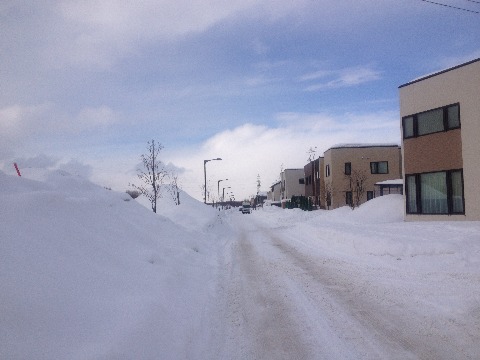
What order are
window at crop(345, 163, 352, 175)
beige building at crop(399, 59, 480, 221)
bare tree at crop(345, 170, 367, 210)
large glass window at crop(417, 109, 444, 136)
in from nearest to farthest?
beige building at crop(399, 59, 480, 221), large glass window at crop(417, 109, 444, 136), bare tree at crop(345, 170, 367, 210), window at crop(345, 163, 352, 175)

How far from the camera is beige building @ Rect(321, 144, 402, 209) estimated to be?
4594 centimetres

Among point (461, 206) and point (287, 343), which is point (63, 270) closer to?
point (287, 343)

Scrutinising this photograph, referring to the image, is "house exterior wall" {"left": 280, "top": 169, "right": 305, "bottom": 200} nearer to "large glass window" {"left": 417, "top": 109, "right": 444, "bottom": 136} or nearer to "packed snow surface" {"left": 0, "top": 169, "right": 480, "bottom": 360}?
"large glass window" {"left": 417, "top": 109, "right": 444, "bottom": 136}

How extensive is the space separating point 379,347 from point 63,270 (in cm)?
464

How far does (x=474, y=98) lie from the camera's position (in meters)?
15.0

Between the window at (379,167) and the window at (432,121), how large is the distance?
2937 centimetres

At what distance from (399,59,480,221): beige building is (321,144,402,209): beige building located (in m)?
28.1

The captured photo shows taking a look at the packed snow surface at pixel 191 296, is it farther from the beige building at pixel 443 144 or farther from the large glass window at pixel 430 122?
the large glass window at pixel 430 122

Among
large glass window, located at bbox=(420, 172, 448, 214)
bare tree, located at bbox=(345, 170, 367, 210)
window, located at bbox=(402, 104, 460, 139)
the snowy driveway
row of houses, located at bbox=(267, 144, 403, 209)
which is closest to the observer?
the snowy driveway

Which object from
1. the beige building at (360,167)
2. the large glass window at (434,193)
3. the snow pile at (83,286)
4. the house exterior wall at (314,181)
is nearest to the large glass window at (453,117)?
the large glass window at (434,193)

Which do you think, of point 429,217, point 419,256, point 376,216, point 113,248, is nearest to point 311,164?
point 376,216

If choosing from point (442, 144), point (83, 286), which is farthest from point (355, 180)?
point (83, 286)

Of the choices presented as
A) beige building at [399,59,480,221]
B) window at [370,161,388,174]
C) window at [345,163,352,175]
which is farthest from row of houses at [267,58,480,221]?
window at [370,161,388,174]

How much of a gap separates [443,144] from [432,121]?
1.40 meters
